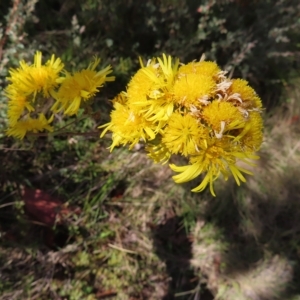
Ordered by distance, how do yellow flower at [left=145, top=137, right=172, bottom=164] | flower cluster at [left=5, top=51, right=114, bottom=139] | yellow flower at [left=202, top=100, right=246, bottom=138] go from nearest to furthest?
yellow flower at [left=202, top=100, right=246, bottom=138], yellow flower at [left=145, top=137, right=172, bottom=164], flower cluster at [left=5, top=51, right=114, bottom=139]

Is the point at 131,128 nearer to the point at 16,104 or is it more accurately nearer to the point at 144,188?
the point at 16,104

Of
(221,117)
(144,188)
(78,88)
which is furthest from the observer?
(144,188)

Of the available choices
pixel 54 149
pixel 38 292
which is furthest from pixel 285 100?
pixel 38 292

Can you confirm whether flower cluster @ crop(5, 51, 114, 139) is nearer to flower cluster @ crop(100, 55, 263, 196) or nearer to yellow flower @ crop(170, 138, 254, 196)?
flower cluster @ crop(100, 55, 263, 196)

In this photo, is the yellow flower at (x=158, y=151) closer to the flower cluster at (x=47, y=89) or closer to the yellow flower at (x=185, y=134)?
the yellow flower at (x=185, y=134)

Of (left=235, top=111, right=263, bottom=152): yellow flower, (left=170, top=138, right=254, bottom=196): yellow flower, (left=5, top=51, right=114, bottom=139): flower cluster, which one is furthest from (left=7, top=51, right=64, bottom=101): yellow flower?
(left=235, top=111, right=263, bottom=152): yellow flower

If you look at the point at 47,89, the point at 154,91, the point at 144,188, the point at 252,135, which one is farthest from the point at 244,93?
the point at 144,188
